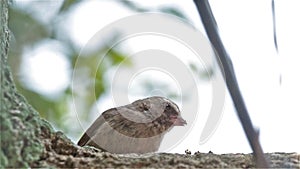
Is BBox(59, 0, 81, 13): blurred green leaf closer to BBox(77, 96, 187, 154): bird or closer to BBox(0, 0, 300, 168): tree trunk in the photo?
BBox(77, 96, 187, 154): bird

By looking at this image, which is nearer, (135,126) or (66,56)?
(135,126)

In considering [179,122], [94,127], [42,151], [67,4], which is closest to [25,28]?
[67,4]

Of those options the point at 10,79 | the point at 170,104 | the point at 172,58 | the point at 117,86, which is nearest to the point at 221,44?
the point at 10,79

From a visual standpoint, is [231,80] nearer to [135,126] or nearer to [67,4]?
[135,126]

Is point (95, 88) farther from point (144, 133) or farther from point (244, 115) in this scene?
point (244, 115)

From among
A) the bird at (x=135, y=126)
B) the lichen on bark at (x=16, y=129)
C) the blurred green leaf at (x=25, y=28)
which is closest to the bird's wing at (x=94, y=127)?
the bird at (x=135, y=126)

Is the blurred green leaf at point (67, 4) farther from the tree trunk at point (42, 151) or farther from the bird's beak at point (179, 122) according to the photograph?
the tree trunk at point (42, 151)
